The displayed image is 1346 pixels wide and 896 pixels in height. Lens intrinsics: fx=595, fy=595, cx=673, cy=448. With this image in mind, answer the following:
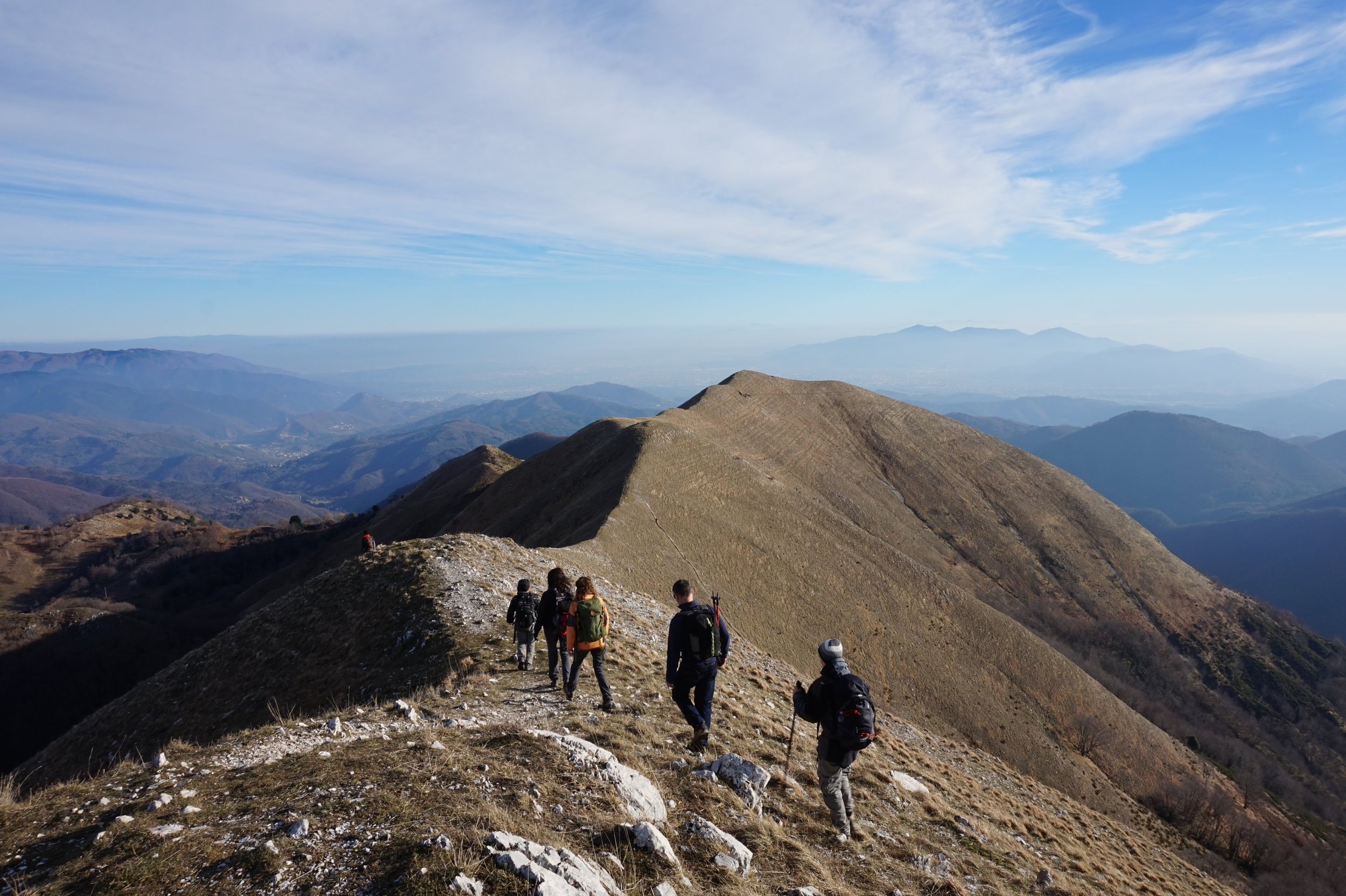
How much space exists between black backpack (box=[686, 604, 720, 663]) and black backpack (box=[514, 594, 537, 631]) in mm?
5308

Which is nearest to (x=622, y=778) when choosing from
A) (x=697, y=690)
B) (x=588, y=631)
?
(x=697, y=690)

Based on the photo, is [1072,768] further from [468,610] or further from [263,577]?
[263,577]

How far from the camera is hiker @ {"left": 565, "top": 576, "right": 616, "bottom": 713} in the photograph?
11.9 m

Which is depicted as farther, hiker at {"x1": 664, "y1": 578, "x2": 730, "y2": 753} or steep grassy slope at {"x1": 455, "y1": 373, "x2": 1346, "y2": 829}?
steep grassy slope at {"x1": 455, "y1": 373, "x2": 1346, "y2": 829}

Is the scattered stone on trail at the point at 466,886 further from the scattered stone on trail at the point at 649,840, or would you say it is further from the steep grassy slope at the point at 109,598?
the steep grassy slope at the point at 109,598

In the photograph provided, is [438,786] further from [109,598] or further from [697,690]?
[109,598]

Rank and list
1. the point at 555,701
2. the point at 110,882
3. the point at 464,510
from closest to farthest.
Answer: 1. the point at 110,882
2. the point at 555,701
3. the point at 464,510

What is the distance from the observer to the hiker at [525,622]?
1429cm

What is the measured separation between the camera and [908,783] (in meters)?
13.8

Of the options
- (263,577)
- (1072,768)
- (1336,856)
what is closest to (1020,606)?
(1336,856)

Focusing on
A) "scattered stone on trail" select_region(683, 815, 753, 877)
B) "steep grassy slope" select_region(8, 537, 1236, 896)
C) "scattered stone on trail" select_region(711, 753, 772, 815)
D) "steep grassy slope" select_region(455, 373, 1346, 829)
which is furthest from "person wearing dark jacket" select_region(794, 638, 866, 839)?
"steep grassy slope" select_region(455, 373, 1346, 829)

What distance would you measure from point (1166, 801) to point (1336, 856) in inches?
689

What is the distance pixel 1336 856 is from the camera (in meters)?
42.2

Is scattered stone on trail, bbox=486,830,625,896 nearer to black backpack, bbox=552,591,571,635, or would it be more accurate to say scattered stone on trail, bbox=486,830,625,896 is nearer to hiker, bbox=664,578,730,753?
hiker, bbox=664,578,730,753
